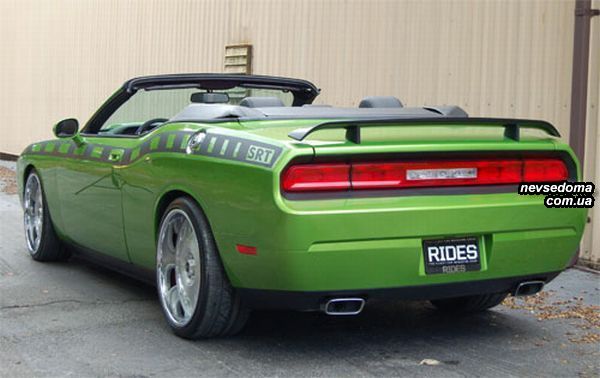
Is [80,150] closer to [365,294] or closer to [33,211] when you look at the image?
[33,211]

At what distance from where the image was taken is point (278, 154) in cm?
420

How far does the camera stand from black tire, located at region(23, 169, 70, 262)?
278 inches

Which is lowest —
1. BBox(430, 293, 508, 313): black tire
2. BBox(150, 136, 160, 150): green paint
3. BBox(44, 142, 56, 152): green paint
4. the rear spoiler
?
BBox(430, 293, 508, 313): black tire

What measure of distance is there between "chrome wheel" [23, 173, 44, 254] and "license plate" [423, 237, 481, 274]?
12.5 feet

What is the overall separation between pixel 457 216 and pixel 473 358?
73cm

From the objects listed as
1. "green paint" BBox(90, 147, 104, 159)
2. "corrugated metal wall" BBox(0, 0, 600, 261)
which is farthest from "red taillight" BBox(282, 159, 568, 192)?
"corrugated metal wall" BBox(0, 0, 600, 261)

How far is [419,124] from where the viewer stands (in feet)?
15.0

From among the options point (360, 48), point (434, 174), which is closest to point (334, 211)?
point (434, 174)

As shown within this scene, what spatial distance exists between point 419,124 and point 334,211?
72cm

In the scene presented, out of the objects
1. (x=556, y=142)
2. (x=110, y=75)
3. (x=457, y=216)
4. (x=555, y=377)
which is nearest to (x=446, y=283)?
(x=457, y=216)

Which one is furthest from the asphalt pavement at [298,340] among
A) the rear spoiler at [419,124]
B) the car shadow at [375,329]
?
the rear spoiler at [419,124]

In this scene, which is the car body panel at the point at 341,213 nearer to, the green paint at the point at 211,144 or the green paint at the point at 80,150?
the green paint at the point at 211,144

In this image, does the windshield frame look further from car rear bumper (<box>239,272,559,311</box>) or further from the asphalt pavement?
car rear bumper (<box>239,272,559,311</box>)

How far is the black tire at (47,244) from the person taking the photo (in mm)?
7062
